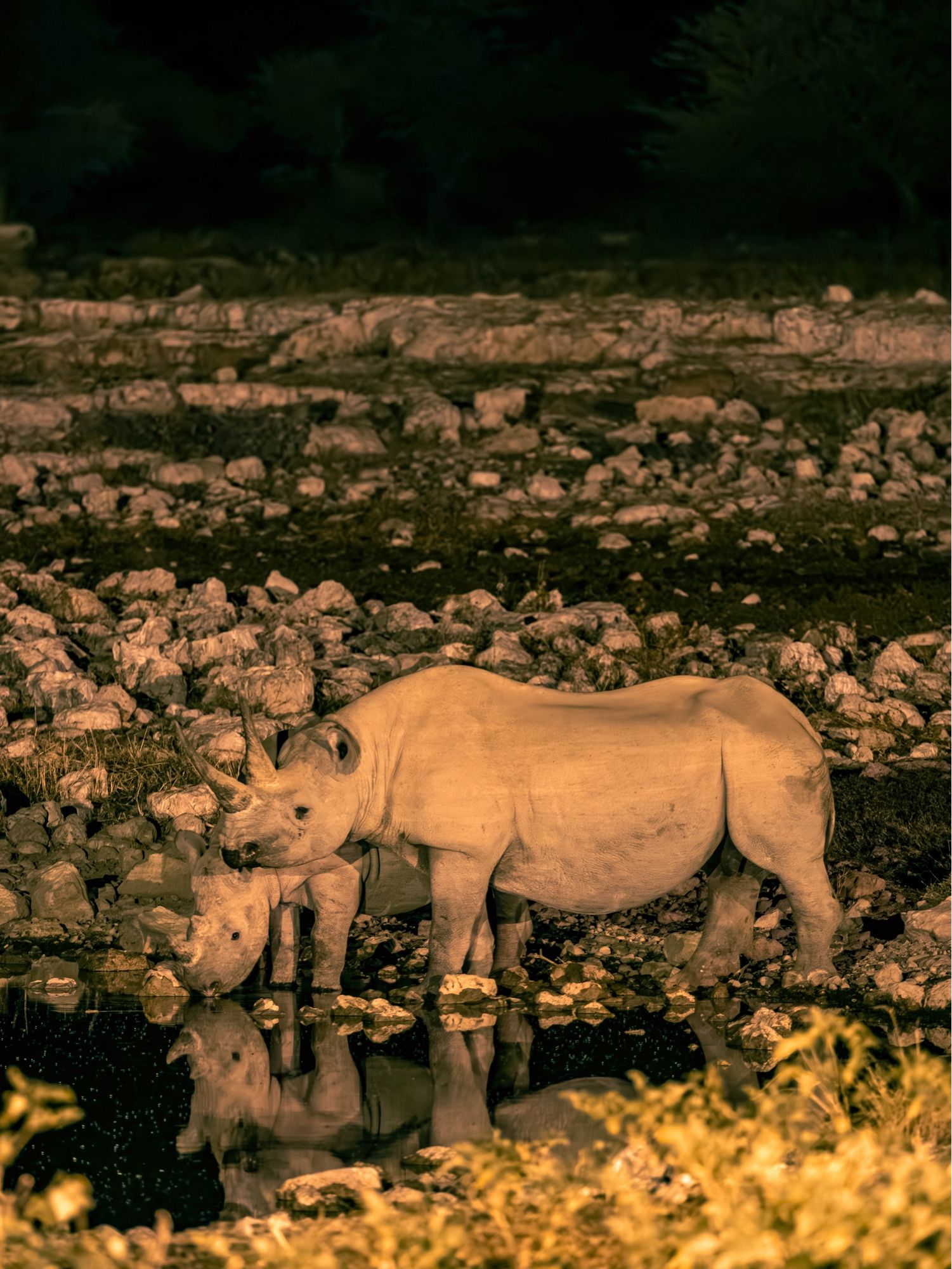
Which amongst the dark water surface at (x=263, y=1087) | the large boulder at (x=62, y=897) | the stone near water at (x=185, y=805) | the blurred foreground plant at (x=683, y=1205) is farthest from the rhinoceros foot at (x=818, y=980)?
the large boulder at (x=62, y=897)

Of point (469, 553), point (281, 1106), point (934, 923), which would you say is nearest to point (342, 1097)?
point (281, 1106)

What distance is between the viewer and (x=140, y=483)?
1559 cm

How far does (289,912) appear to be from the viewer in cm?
791

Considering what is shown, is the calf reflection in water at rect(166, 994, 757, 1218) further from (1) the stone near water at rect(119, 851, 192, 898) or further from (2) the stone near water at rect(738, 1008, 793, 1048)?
(1) the stone near water at rect(119, 851, 192, 898)

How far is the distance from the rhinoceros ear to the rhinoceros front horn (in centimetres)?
33

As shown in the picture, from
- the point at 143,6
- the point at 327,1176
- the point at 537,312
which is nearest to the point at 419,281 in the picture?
the point at 537,312

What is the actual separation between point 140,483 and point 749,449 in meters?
4.59

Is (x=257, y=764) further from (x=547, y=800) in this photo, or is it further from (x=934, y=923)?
(x=934, y=923)

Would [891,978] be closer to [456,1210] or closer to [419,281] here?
[456,1210]

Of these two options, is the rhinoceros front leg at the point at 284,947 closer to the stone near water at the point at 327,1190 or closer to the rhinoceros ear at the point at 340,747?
the rhinoceros ear at the point at 340,747

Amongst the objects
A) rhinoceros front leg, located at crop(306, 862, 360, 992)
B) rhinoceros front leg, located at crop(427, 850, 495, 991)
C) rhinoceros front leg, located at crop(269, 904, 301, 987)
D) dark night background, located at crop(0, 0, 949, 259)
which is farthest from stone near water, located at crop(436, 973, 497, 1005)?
dark night background, located at crop(0, 0, 949, 259)

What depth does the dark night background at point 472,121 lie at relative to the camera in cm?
3002

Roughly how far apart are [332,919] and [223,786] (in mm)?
872

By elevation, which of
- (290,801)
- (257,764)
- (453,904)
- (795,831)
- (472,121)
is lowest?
(453,904)
